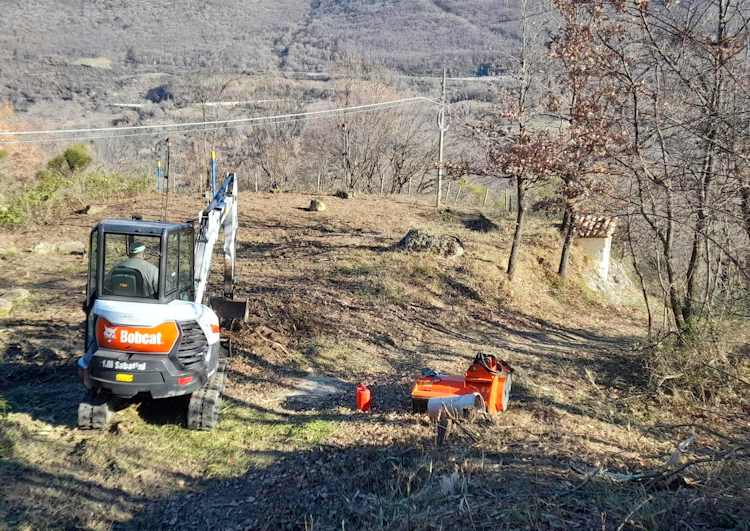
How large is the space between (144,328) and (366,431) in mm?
2799

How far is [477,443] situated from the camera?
673cm

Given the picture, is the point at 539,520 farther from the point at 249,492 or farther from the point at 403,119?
the point at 403,119

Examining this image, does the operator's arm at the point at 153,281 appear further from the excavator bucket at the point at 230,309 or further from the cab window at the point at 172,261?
the excavator bucket at the point at 230,309

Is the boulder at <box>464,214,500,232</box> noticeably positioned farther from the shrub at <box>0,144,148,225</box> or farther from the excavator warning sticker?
the excavator warning sticker

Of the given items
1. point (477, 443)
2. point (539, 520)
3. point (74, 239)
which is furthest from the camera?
point (74, 239)

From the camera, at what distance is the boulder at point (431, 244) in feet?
56.0

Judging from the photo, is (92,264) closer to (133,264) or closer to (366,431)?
(133,264)

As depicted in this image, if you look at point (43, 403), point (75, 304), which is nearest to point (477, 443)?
point (43, 403)

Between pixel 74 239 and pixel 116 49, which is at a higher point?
pixel 116 49

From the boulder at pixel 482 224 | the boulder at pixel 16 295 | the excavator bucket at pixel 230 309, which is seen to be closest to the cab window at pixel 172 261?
the excavator bucket at pixel 230 309

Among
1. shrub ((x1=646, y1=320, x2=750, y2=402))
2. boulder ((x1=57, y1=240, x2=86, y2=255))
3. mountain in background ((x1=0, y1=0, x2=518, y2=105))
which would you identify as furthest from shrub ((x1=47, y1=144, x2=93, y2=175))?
mountain in background ((x1=0, y1=0, x2=518, y2=105))

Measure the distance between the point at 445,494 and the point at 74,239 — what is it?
16300 millimetres

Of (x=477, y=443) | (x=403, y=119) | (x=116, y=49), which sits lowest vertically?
(x=477, y=443)

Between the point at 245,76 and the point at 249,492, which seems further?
the point at 245,76
